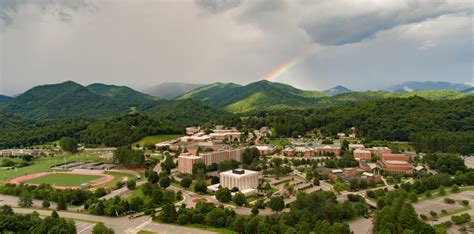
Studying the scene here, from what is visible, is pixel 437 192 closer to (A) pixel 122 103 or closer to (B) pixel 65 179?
(B) pixel 65 179

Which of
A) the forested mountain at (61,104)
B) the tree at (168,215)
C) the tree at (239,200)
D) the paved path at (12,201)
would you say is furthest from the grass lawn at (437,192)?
the forested mountain at (61,104)

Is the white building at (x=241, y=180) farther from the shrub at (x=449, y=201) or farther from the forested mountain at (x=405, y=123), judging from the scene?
the forested mountain at (x=405, y=123)

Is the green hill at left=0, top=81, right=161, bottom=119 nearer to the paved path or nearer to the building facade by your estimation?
the paved path

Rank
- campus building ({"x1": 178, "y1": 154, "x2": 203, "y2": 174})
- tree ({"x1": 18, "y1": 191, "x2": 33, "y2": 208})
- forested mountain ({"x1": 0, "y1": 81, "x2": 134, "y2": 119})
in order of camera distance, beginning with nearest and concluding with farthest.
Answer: tree ({"x1": 18, "y1": 191, "x2": 33, "y2": 208}), campus building ({"x1": 178, "y1": 154, "x2": 203, "y2": 174}), forested mountain ({"x1": 0, "y1": 81, "x2": 134, "y2": 119})

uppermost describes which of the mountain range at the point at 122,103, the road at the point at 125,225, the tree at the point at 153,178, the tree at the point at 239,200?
the mountain range at the point at 122,103

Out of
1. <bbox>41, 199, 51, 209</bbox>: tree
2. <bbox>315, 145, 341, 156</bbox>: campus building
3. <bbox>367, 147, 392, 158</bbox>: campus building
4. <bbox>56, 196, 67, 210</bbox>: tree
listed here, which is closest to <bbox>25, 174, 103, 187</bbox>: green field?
<bbox>41, 199, 51, 209</bbox>: tree

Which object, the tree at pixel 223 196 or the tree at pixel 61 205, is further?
the tree at pixel 223 196

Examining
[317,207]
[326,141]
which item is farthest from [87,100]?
[317,207]
